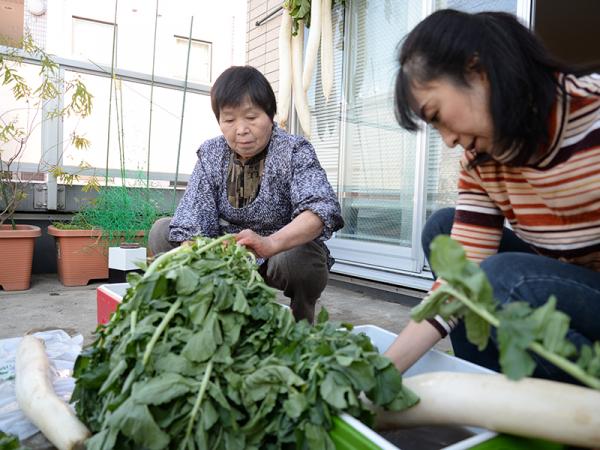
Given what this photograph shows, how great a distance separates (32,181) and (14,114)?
517 millimetres

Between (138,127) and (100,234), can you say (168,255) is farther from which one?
(138,127)

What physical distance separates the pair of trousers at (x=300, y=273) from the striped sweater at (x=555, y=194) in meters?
0.70

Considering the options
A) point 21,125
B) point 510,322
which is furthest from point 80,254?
point 510,322

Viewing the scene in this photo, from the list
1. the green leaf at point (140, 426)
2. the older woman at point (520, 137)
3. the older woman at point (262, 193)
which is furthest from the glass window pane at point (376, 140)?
the green leaf at point (140, 426)

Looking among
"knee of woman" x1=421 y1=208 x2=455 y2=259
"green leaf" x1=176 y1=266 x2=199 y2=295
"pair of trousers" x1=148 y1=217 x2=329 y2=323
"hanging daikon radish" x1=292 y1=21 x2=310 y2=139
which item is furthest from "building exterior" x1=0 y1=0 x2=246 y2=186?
"green leaf" x1=176 y1=266 x2=199 y2=295

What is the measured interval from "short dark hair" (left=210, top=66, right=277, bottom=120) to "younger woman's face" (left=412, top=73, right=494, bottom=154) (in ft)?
2.95

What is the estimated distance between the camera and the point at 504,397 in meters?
0.73

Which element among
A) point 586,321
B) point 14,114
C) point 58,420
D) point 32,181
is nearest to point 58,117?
point 14,114

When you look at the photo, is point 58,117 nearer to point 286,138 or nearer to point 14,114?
point 14,114

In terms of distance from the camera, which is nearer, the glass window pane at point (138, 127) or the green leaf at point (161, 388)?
the green leaf at point (161, 388)

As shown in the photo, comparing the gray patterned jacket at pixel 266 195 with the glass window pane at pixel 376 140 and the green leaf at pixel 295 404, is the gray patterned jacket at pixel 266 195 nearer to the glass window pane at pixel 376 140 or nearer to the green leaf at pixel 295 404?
the green leaf at pixel 295 404

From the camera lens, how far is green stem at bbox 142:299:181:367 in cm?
83

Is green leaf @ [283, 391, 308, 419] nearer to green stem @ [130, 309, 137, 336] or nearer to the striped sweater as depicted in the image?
green stem @ [130, 309, 137, 336]

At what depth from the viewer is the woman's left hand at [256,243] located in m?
1.37
